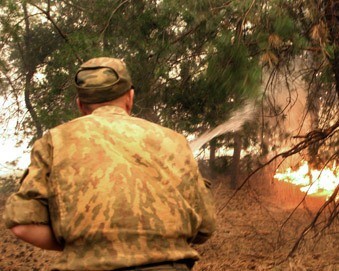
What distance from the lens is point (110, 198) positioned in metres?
2.05

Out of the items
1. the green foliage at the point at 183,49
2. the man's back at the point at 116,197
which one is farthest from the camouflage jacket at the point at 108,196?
the green foliage at the point at 183,49

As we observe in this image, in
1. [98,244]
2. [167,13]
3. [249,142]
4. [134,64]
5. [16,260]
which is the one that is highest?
[167,13]

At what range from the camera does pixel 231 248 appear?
9.36 m

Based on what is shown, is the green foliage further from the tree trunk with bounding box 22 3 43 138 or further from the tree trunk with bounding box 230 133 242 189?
the tree trunk with bounding box 230 133 242 189

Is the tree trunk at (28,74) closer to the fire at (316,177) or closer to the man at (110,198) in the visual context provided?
the fire at (316,177)

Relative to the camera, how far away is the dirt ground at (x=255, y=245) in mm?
7613

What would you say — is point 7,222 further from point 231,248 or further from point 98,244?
point 231,248

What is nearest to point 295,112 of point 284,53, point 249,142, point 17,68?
point 249,142

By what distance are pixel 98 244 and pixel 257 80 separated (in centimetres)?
358

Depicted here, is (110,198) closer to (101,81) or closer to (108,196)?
(108,196)

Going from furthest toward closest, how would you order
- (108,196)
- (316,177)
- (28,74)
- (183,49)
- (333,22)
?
(28,74) → (316,177) → (183,49) → (333,22) → (108,196)

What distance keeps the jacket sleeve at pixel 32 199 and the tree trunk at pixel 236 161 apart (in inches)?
278

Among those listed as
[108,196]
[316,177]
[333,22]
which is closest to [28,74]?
[316,177]

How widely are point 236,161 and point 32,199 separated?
916 centimetres
